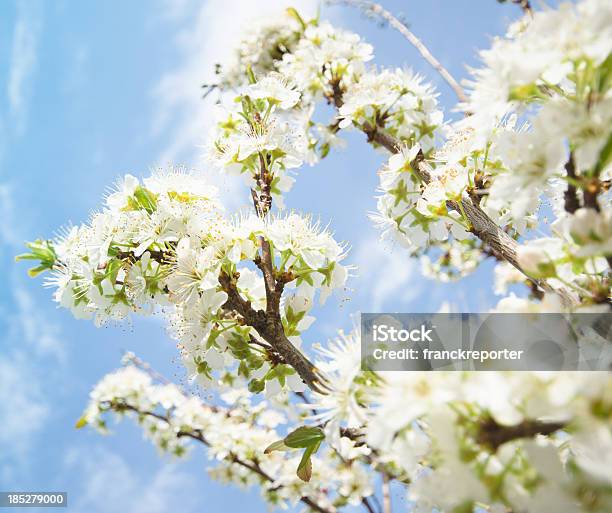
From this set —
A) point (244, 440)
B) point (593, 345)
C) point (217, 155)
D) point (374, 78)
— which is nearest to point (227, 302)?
point (217, 155)

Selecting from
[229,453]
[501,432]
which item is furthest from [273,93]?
[229,453]

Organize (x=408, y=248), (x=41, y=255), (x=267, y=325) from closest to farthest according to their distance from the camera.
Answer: (x=267, y=325), (x=41, y=255), (x=408, y=248)

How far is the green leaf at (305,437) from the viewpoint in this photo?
1.59m

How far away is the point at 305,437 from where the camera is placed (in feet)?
5.25

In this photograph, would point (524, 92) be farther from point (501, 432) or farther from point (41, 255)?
point (41, 255)

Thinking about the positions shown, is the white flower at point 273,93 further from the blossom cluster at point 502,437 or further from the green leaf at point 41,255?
the blossom cluster at point 502,437

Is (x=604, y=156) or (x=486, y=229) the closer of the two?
(x=604, y=156)

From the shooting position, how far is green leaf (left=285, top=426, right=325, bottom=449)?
5.22 feet

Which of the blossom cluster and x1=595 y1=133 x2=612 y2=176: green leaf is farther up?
x1=595 y1=133 x2=612 y2=176: green leaf

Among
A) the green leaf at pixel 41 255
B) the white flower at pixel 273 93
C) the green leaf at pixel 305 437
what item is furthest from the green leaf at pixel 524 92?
the green leaf at pixel 41 255

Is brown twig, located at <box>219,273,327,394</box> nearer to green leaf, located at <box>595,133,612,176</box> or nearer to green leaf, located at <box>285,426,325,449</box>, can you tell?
green leaf, located at <box>285,426,325,449</box>

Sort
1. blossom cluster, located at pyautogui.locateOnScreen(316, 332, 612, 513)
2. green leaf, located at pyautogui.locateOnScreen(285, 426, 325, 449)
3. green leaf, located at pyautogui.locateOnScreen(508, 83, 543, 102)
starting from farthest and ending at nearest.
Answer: green leaf, located at pyautogui.locateOnScreen(285, 426, 325, 449)
green leaf, located at pyautogui.locateOnScreen(508, 83, 543, 102)
blossom cluster, located at pyautogui.locateOnScreen(316, 332, 612, 513)

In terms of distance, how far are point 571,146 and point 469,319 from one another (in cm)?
47

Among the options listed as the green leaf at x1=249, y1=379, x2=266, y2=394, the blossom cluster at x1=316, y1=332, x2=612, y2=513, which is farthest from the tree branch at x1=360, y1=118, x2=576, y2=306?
the green leaf at x1=249, y1=379, x2=266, y2=394
